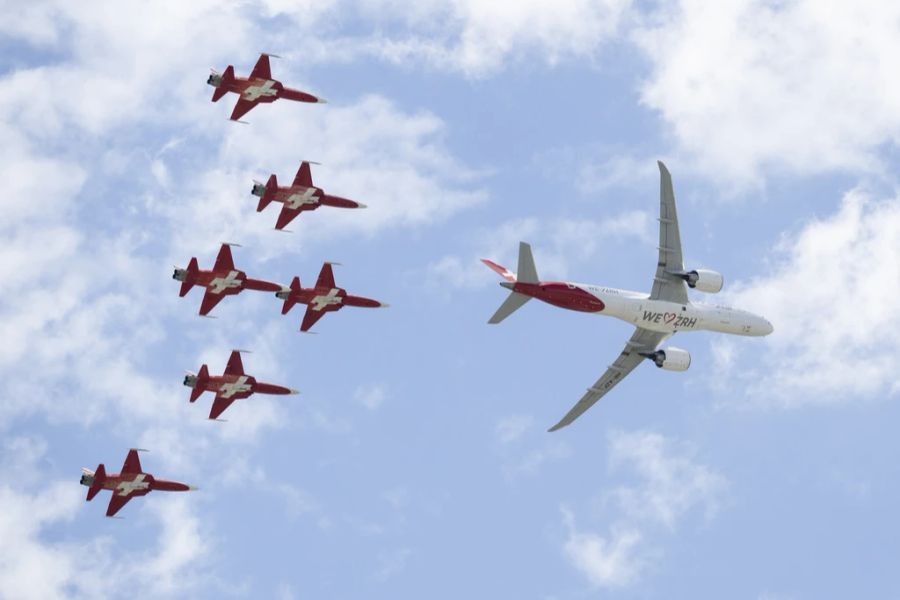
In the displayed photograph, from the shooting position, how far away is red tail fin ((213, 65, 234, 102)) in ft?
443

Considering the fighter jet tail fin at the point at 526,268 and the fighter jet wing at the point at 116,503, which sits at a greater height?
the fighter jet tail fin at the point at 526,268

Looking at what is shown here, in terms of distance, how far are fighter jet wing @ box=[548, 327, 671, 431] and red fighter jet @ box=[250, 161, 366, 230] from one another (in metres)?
25.4

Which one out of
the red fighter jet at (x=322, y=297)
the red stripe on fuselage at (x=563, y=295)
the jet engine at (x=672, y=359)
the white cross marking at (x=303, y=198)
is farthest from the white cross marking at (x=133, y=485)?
the jet engine at (x=672, y=359)

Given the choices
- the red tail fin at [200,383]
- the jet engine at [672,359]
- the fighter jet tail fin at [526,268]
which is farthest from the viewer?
the jet engine at [672,359]

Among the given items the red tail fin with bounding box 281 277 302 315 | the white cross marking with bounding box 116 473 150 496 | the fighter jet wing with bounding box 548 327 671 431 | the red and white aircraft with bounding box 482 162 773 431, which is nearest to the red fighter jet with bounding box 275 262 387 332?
the red tail fin with bounding box 281 277 302 315

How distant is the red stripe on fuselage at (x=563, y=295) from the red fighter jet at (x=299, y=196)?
17.4 metres

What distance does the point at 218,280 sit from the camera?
136 m

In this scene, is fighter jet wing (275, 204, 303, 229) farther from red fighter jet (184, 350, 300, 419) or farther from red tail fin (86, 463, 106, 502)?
red tail fin (86, 463, 106, 502)

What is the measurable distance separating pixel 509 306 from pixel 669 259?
15.5 m

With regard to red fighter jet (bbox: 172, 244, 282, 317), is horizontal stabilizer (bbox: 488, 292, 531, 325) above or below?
below

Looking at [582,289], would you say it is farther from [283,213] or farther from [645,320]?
[283,213]

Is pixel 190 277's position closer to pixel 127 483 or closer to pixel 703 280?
pixel 127 483

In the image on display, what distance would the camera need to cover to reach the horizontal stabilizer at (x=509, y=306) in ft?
427

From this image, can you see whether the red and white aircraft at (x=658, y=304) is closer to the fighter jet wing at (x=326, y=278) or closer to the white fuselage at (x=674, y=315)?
the white fuselage at (x=674, y=315)
